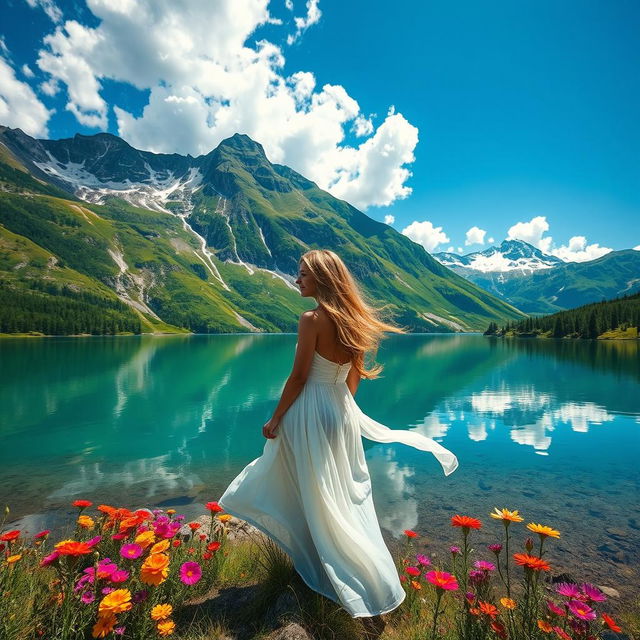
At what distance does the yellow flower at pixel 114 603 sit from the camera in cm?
277

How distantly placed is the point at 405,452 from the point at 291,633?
17621 millimetres

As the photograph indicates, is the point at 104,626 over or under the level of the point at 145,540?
under

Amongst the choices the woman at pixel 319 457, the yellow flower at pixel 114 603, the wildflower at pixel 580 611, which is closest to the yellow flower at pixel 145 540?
the yellow flower at pixel 114 603

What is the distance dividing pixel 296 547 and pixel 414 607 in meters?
1.68

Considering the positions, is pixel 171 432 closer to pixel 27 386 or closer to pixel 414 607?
pixel 414 607

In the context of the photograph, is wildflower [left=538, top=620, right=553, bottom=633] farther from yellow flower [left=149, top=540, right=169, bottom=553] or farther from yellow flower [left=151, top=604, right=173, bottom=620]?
yellow flower [left=149, top=540, right=169, bottom=553]

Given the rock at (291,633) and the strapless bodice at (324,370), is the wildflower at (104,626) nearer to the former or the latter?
the rock at (291,633)

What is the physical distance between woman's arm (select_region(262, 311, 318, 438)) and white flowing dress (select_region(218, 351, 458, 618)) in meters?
0.09

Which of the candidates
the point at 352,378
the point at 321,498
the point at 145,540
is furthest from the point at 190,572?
the point at 352,378

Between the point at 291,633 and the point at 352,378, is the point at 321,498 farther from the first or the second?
the point at 352,378

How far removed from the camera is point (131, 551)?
11.7ft

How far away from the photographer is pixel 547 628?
10.4 feet

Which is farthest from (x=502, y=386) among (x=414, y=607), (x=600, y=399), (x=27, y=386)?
(x=27, y=386)

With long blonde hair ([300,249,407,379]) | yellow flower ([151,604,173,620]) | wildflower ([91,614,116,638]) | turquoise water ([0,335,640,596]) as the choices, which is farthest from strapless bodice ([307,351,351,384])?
turquoise water ([0,335,640,596])
